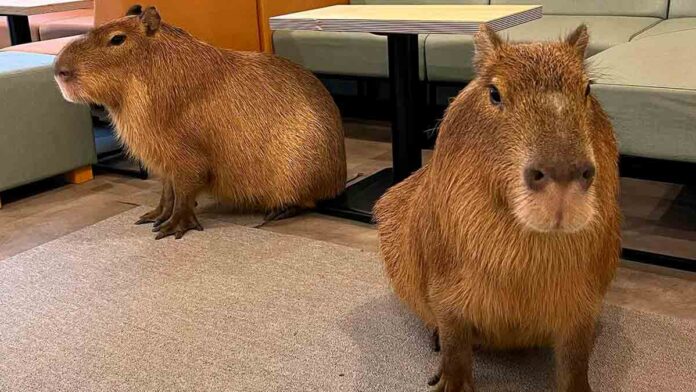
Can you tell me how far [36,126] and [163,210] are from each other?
0.80 metres

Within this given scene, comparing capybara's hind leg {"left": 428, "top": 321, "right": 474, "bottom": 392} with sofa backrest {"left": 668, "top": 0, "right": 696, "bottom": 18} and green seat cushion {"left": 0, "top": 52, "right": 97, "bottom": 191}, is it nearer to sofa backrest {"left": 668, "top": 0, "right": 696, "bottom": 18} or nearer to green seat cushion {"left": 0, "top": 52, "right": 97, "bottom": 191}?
green seat cushion {"left": 0, "top": 52, "right": 97, "bottom": 191}

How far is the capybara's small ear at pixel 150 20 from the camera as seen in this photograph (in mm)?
2764

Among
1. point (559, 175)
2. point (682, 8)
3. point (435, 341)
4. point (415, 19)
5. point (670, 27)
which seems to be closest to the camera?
point (559, 175)

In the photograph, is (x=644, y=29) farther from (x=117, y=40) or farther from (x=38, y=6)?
(x=38, y=6)

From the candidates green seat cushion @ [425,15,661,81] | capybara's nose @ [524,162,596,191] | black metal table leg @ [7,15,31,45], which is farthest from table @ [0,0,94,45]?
capybara's nose @ [524,162,596,191]

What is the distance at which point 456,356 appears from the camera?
5.36 feet

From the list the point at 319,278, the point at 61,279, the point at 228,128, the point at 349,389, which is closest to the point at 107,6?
the point at 228,128

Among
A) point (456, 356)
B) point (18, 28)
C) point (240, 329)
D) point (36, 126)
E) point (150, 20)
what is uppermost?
point (150, 20)

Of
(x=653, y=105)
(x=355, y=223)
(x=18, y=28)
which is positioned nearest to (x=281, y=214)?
(x=355, y=223)

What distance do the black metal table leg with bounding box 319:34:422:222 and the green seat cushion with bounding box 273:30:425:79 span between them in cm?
58

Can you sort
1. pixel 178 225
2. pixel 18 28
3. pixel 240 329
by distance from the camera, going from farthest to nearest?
1. pixel 18 28
2. pixel 178 225
3. pixel 240 329

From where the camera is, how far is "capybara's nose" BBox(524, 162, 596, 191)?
120 centimetres

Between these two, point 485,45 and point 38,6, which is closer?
point 485,45

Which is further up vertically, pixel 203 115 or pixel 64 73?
pixel 64 73
